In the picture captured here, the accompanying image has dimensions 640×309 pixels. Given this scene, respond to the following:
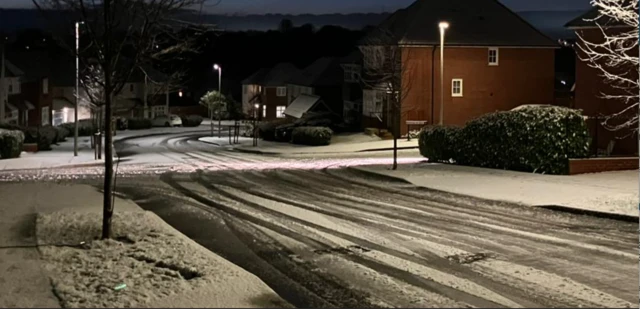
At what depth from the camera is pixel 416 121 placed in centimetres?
4797

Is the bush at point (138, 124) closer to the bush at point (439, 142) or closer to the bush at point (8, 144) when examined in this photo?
the bush at point (8, 144)

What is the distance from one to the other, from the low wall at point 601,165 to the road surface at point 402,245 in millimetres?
5254

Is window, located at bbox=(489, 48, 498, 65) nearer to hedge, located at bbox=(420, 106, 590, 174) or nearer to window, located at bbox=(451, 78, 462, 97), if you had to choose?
window, located at bbox=(451, 78, 462, 97)

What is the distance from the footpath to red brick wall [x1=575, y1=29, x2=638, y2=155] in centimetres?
2309

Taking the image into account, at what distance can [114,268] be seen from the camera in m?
9.51

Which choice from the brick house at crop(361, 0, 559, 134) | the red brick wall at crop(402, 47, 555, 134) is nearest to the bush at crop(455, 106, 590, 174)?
the brick house at crop(361, 0, 559, 134)

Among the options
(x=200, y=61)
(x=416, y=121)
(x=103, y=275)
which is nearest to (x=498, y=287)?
(x=103, y=275)

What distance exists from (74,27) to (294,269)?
697cm

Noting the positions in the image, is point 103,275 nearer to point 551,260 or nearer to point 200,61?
point 551,260

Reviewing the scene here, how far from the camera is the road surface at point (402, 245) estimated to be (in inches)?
346

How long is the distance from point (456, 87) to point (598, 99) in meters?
15.8

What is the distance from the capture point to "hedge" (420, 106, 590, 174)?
2223 cm

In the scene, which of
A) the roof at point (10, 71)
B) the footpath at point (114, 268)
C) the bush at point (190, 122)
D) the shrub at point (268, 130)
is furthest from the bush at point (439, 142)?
the bush at point (190, 122)

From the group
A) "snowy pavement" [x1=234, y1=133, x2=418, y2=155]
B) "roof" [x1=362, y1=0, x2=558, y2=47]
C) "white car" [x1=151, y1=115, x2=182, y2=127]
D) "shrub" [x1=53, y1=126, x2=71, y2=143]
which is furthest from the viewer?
"white car" [x1=151, y1=115, x2=182, y2=127]
